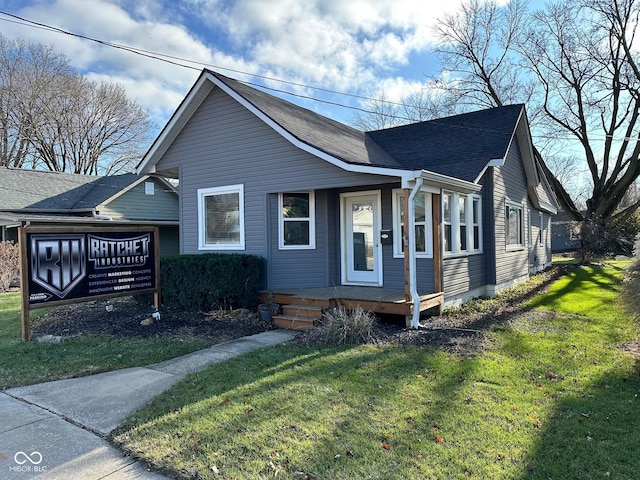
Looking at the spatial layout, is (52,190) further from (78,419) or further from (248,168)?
(78,419)

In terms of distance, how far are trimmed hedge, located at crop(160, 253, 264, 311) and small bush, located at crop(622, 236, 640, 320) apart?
6.30 meters

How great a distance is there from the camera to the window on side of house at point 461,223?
902 centimetres

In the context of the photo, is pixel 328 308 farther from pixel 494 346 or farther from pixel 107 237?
pixel 107 237

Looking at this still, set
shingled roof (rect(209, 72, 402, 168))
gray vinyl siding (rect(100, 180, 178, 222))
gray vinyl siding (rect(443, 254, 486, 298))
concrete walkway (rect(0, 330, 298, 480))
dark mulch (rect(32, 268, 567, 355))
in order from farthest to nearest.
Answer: gray vinyl siding (rect(100, 180, 178, 222)), gray vinyl siding (rect(443, 254, 486, 298)), shingled roof (rect(209, 72, 402, 168)), dark mulch (rect(32, 268, 567, 355)), concrete walkway (rect(0, 330, 298, 480))

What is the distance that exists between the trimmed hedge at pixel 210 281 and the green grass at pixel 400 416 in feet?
9.27

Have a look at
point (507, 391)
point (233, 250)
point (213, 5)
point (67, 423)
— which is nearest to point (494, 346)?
point (507, 391)

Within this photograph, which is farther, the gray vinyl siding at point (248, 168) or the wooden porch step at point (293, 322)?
the gray vinyl siding at point (248, 168)

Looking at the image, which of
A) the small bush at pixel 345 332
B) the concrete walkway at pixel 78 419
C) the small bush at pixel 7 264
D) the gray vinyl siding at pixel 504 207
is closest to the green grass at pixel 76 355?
the concrete walkway at pixel 78 419

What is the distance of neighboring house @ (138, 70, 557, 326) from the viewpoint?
27.7 ft

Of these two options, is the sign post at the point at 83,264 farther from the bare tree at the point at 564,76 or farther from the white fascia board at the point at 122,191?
the bare tree at the point at 564,76

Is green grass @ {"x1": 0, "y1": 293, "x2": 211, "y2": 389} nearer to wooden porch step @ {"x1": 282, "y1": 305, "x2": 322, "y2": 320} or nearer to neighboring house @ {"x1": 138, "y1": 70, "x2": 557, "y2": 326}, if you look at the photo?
wooden porch step @ {"x1": 282, "y1": 305, "x2": 322, "y2": 320}

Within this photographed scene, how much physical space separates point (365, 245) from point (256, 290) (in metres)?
2.60

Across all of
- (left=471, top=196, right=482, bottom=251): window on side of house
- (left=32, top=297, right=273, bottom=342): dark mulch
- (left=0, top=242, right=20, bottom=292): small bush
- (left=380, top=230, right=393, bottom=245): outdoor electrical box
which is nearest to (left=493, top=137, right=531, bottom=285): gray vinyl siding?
(left=471, top=196, right=482, bottom=251): window on side of house

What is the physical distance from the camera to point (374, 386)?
462cm
